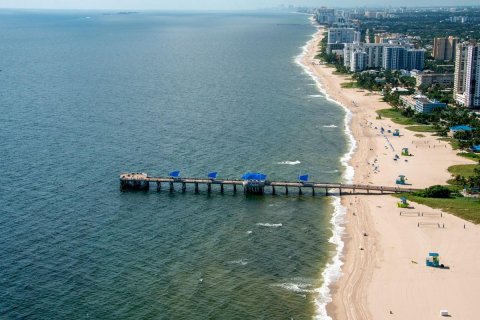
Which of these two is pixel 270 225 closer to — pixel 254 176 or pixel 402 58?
pixel 254 176

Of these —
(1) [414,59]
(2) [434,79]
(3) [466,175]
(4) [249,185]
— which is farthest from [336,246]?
(1) [414,59]

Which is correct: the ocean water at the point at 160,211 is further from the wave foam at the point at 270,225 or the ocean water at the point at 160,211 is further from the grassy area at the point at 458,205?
the grassy area at the point at 458,205

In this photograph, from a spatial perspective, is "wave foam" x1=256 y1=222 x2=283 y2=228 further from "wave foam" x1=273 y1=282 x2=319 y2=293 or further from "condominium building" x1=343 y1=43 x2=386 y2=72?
"condominium building" x1=343 y1=43 x2=386 y2=72

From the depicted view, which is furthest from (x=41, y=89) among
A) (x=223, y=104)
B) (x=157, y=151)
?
(x=157, y=151)

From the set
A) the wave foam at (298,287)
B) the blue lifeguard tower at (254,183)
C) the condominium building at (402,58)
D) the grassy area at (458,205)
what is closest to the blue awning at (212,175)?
the blue lifeguard tower at (254,183)

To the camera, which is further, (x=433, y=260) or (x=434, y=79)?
(x=434, y=79)

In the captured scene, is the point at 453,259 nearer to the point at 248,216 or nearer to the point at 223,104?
the point at 248,216
